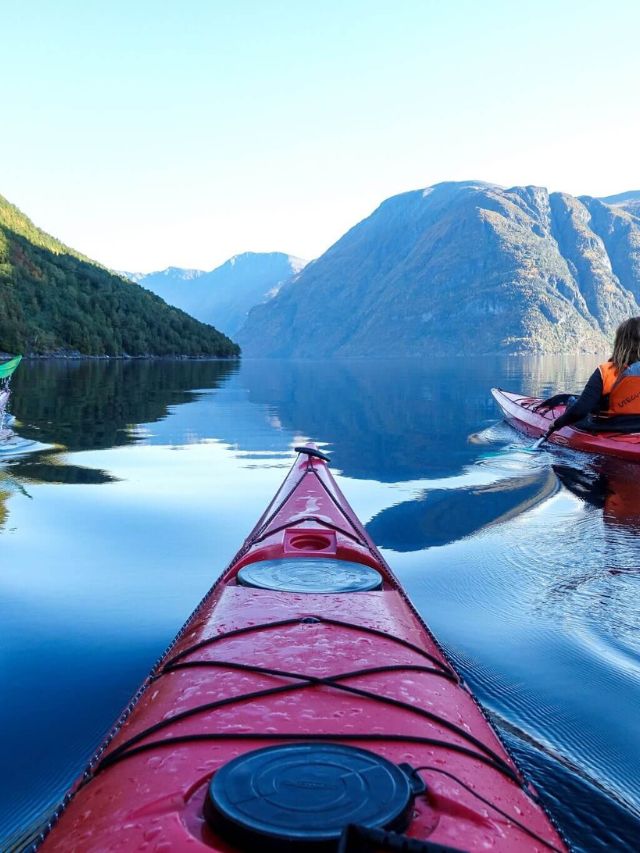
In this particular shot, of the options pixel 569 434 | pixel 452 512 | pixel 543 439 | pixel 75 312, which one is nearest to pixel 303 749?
pixel 452 512

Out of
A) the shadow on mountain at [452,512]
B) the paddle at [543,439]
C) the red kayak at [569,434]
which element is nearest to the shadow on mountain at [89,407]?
the shadow on mountain at [452,512]

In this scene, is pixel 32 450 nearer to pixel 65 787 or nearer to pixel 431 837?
pixel 65 787

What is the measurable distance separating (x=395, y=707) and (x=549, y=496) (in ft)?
25.4

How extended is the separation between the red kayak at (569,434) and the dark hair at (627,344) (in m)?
1.28

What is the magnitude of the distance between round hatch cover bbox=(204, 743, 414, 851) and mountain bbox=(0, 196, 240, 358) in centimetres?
5798

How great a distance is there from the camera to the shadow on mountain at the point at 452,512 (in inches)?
297

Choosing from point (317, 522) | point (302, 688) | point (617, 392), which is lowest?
point (317, 522)

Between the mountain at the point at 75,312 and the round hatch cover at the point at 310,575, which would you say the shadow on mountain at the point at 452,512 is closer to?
the round hatch cover at the point at 310,575

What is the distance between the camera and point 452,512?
8.70 metres

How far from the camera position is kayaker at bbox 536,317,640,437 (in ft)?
36.1

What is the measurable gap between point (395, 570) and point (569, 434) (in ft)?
26.1

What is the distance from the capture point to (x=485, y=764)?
219 cm

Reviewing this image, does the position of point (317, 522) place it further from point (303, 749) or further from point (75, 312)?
point (75, 312)

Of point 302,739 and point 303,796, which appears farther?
point 302,739
